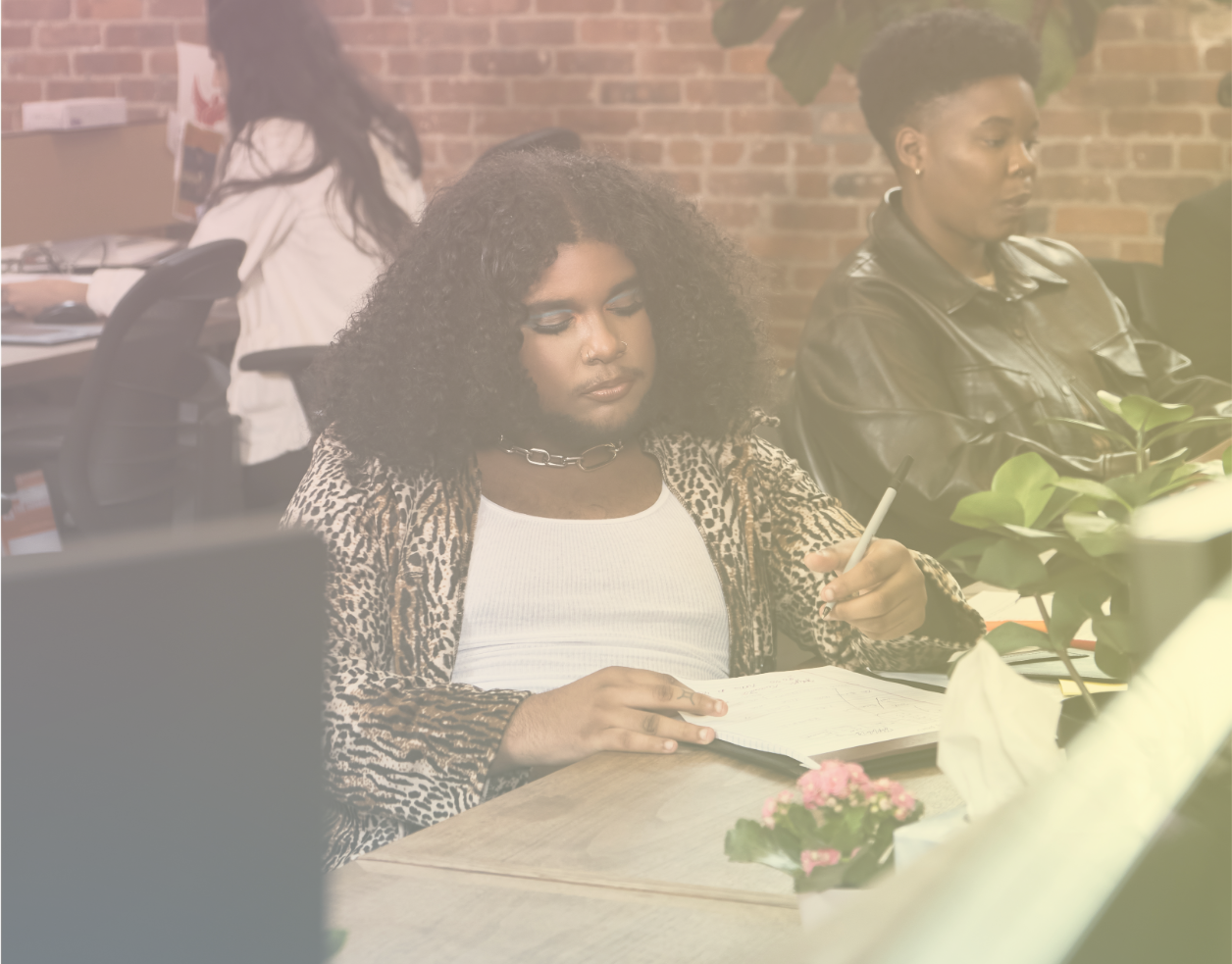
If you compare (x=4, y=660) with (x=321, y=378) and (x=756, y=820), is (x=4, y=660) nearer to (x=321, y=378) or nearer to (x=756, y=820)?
(x=756, y=820)

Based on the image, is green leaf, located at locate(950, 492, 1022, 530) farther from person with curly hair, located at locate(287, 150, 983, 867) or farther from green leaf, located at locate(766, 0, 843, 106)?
green leaf, located at locate(766, 0, 843, 106)

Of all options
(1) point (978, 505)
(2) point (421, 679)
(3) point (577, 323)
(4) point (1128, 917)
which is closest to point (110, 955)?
(4) point (1128, 917)

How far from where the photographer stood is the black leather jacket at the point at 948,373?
1.74 m

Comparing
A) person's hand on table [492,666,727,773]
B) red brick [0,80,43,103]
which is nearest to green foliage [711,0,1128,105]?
person's hand on table [492,666,727,773]

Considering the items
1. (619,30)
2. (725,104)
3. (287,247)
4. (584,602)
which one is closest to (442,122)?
(619,30)

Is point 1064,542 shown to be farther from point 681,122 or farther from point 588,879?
point 681,122

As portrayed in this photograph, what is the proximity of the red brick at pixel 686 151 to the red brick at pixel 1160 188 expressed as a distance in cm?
111

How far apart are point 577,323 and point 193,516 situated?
152 cm

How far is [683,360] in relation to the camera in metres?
1.33

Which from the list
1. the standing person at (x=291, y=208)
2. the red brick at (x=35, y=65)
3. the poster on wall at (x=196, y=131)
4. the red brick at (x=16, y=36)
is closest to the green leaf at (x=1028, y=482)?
the standing person at (x=291, y=208)

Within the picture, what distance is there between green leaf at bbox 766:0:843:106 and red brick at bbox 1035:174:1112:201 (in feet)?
2.62

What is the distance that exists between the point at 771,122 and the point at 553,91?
2.09ft

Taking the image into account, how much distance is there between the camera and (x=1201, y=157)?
316 cm

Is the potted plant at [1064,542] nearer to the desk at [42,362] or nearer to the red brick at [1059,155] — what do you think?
the desk at [42,362]
